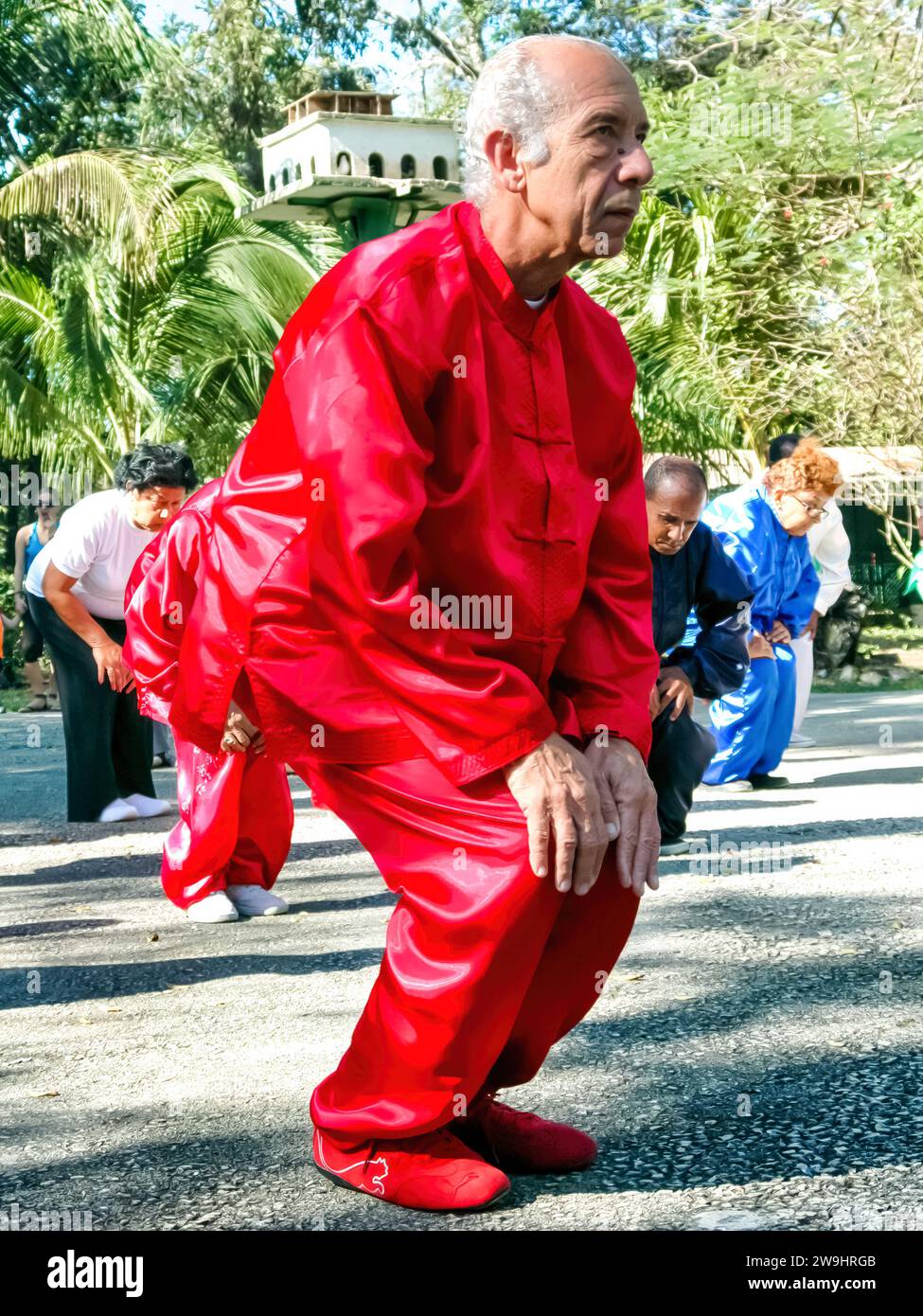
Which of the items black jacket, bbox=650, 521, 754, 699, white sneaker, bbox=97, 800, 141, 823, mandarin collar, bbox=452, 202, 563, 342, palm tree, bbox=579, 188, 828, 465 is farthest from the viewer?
palm tree, bbox=579, 188, 828, 465

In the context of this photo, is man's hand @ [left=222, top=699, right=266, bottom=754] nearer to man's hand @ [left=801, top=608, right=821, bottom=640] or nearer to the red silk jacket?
the red silk jacket

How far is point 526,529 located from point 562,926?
2.58ft

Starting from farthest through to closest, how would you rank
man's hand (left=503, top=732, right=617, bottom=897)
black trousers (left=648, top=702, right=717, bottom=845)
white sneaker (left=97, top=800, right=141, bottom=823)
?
white sneaker (left=97, top=800, right=141, bottom=823) → black trousers (left=648, top=702, right=717, bottom=845) → man's hand (left=503, top=732, right=617, bottom=897)

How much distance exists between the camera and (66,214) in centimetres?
1720

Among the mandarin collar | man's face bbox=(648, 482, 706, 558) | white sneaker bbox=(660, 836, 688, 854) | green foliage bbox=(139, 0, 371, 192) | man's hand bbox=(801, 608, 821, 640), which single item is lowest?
white sneaker bbox=(660, 836, 688, 854)

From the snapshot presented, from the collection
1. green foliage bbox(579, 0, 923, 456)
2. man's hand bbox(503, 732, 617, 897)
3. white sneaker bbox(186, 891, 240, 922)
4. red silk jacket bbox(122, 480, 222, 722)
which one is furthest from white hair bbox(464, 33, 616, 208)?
green foliage bbox(579, 0, 923, 456)

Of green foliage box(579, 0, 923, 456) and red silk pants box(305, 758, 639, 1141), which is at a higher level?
green foliage box(579, 0, 923, 456)

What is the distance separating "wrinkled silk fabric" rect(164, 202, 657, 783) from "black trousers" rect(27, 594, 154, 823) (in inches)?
210

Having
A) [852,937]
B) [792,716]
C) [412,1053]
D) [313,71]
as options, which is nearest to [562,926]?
[412,1053]

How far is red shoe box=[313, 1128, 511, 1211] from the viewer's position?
3230 mm

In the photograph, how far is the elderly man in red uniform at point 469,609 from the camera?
3053mm

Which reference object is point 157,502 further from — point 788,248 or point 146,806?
point 788,248

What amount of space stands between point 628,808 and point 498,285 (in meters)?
1.01

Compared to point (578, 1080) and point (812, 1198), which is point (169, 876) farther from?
point (812, 1198)
